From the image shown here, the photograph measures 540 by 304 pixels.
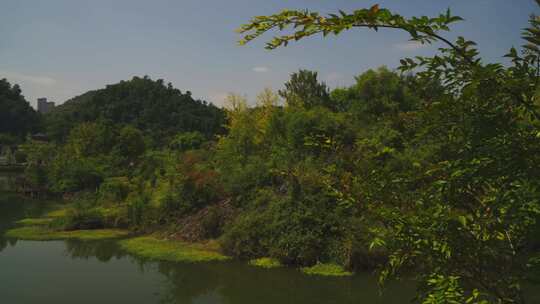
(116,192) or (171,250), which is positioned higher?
(116,192)

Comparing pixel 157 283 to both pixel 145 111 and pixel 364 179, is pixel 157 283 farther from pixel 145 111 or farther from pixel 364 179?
pixel 145 111

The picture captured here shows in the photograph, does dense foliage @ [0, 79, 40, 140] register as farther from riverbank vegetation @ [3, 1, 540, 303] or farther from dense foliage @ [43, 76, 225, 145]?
riverbank vegetation @ [3, 1, 540, 303]

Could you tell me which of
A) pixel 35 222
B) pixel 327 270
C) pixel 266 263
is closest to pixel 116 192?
pixel 35 222

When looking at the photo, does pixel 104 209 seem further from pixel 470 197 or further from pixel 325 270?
pixel 470 197

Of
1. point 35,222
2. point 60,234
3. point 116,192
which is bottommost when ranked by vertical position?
point 60,234

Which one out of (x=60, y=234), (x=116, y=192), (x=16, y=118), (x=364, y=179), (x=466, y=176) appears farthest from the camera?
(x=16, y=118)

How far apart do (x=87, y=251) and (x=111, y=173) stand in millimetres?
12062

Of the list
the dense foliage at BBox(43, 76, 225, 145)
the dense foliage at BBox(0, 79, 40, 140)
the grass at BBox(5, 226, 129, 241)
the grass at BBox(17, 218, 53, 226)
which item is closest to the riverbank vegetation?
the grass at BBox(5, 226, 129, 241)

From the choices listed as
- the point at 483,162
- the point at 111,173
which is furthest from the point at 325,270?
the point at 111,173

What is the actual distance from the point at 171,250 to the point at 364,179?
9.82m

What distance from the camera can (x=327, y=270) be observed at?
30.0ft

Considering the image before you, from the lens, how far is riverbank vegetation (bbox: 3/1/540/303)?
157cm

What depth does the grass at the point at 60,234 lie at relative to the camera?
12.9 meters

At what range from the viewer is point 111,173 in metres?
23.0
